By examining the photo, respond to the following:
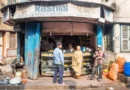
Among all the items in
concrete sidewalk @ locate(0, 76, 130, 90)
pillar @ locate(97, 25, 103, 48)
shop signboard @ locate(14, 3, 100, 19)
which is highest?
shop signboard @ locate(14, 3, 100, 19)

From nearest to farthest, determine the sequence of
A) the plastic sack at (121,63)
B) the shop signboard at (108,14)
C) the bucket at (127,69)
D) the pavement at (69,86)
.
Answer: 1. the pavement at (69,86)
2. the bucket at (127,69)
3. the shop signboard at (108,14)
4. the plastic sack at (121,63)

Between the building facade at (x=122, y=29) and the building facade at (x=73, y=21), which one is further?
the building facade at (x=122, y=29)

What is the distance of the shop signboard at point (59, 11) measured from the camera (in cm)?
1007

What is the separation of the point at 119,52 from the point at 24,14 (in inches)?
231

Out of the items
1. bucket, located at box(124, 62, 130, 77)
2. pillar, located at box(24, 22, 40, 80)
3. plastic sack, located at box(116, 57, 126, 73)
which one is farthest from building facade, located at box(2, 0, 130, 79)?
bucket, located at box(124, 62, 130, 77)

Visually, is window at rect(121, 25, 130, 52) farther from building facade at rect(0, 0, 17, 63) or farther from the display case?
building facade at rect(0, 0, 17, 63)

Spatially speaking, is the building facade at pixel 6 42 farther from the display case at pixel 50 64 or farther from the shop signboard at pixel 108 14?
the shop signboard at pixel 108 14

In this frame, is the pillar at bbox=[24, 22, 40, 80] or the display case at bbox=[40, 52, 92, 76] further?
the display case at bbox=[40, 52, 92, 76]

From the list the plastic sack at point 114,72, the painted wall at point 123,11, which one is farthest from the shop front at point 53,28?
the plastic sack at point 114,72

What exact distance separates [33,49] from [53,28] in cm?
153

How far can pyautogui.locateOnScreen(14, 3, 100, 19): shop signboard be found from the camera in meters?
10.1

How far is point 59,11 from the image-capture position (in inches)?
400

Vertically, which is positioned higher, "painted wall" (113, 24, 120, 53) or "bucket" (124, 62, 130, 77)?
"painted wall" (113, 24, 120, 53)

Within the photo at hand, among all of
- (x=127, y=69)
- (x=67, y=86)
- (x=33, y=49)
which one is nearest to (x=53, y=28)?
(x=33, y=49)
